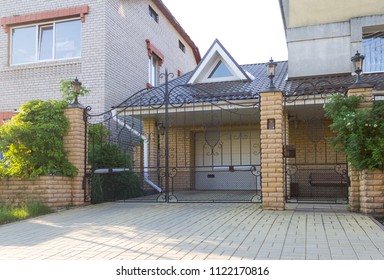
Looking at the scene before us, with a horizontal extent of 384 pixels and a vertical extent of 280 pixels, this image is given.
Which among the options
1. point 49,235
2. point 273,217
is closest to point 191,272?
point 49,235

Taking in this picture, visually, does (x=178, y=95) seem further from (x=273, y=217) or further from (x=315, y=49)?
(x=273, y=217)

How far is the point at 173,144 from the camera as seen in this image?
612 inches

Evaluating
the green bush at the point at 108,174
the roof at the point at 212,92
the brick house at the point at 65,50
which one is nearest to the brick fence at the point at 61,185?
the green bush at the point at 108,174

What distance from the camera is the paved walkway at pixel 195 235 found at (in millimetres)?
4738

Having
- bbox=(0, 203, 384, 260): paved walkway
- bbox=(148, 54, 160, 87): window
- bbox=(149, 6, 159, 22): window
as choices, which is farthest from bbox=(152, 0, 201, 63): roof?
bbox=(0, 203, 384, 260): paved walkway

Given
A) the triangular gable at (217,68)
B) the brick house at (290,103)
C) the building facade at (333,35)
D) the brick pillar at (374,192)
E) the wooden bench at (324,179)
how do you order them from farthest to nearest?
the triangular gable at (217,68)
the building facade at (333,35)
the wooden bench at (324,179)
the brick house at (290,103)
the brick pillar at (374,192)

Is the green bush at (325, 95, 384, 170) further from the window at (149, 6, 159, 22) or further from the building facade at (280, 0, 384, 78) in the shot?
the window at (149, 6, 159, 22)

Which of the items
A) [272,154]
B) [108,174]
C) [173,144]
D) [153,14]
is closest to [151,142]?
[173,144]

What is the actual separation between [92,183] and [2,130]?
2.60m

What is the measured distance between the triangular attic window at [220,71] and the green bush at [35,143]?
7376 millimetres

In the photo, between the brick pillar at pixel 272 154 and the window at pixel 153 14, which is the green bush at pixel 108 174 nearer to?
the brick pillar at pixel 272 154

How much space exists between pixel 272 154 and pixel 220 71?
7.56 metres

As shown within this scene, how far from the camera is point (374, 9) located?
1358cm

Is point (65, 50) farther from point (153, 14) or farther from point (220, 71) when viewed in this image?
point (220, 71)
